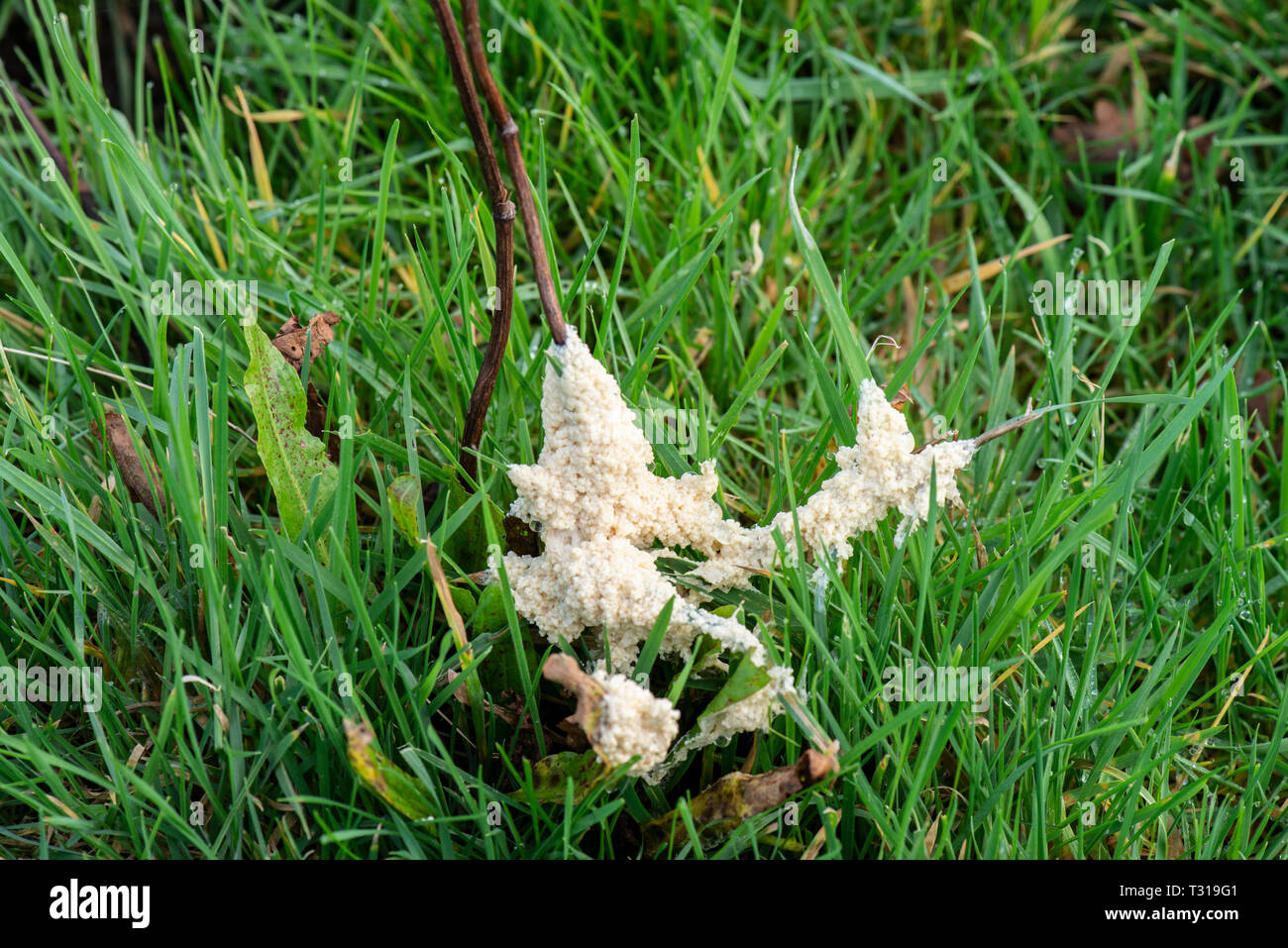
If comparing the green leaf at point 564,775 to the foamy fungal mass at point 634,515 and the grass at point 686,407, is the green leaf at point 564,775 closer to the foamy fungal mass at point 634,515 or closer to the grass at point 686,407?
the grass at point 686,407

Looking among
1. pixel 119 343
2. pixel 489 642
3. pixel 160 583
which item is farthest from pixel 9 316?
pixel 489 642

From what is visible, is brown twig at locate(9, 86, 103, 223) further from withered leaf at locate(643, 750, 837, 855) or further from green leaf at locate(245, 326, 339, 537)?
withered leaf at locate(643, 750, 837, 855)

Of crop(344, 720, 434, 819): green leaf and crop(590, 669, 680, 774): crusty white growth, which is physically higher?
crop(590, 669, 680, 774): crusty white growth

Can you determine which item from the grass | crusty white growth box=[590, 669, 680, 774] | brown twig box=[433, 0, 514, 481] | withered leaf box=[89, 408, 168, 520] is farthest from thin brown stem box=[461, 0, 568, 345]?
withered leaf box=[89, 408, 168, 520]

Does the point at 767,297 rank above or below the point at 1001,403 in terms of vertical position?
above

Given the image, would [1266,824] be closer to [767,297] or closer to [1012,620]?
[1012,620]

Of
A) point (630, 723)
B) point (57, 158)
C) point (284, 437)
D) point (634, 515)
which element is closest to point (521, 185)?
point (634, 515)
